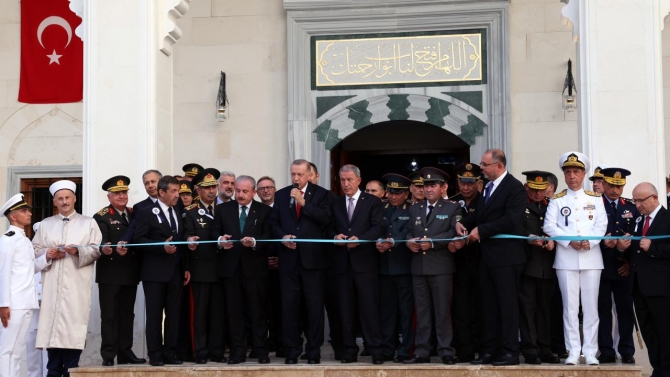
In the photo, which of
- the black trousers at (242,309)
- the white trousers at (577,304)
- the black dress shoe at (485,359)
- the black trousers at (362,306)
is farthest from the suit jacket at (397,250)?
the white trousers at (577,304)

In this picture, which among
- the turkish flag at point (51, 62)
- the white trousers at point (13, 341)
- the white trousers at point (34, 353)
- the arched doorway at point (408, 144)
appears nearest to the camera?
the white trousers at point (13, 341)

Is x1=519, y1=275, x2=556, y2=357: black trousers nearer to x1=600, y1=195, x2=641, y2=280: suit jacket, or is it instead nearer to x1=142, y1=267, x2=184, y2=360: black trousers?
x1=600, y1=195, x2=641, y2=280: suit jacket

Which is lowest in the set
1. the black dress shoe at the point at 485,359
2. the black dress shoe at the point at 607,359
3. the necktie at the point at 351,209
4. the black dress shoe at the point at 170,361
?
the black dress shoe at the point at 170,361

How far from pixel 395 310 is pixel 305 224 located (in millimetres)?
1094

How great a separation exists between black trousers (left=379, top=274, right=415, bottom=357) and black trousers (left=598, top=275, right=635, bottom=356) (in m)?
1.58

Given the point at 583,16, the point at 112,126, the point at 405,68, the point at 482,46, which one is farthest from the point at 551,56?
the point at 112,126

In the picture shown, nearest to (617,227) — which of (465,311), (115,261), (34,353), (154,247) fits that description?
(465,311)

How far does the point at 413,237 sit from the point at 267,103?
14.9 ft

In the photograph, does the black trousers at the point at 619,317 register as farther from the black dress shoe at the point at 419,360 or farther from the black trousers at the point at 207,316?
the black trousers at the point at 207,316

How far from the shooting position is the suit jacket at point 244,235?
7816 mm

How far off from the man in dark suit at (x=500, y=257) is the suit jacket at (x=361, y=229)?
0.77m

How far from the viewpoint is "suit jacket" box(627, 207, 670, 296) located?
6.98 metres

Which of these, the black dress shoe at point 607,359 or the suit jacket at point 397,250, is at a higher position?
the suit jacket at point 397,250

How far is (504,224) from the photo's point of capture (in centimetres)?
711
